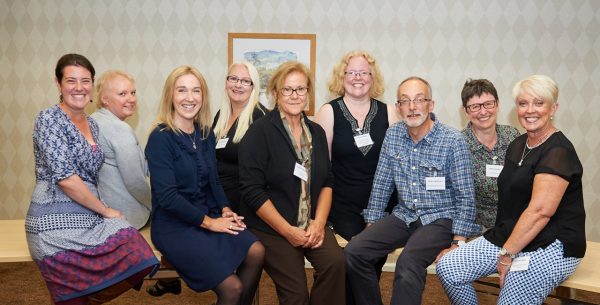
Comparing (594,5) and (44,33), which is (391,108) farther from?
(44,33)

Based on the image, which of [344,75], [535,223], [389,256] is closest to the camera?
[535,223]

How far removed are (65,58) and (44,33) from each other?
9.20 ft

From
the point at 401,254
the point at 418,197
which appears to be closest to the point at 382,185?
the point at 418,197

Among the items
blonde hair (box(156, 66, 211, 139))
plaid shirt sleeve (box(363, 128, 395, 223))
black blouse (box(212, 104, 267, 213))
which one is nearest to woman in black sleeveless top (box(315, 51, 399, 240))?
plaid shirt sleeve (box(363, 128, 395, 223))

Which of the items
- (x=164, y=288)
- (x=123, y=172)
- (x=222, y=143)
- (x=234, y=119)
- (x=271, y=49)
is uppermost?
(x=271, y=49)

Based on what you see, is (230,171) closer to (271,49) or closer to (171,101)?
(171,101)

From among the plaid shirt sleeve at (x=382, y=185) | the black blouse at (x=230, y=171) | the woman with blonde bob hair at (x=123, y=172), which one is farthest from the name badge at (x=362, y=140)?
the woman with blonde bob hair at (x=123, y=172)

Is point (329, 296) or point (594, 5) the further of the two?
point (594, 5)

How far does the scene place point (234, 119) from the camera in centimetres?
359

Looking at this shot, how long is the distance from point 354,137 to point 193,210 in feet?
3.74

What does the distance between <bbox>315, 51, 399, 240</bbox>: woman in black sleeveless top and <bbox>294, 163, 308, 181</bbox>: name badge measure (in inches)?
19.7

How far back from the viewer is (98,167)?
9.31 ft

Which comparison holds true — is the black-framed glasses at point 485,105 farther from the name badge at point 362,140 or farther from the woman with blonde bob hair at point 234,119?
the woman with blonde bob hair at point 234,119

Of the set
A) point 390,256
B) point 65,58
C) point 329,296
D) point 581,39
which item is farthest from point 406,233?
point 581,39
